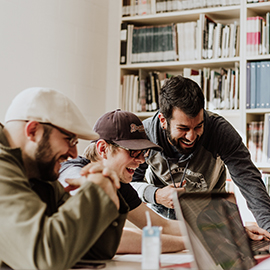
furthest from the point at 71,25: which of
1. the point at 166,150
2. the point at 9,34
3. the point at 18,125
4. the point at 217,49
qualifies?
the point at 18,125

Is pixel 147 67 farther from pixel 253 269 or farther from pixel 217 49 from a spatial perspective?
pixel 253 269

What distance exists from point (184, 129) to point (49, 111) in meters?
0.93

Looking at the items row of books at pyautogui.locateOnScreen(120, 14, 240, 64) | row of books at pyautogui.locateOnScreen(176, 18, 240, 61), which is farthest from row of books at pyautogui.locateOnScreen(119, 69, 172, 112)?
row of books at pyautogui.locateOnScreen(176, 18, 240, 61)

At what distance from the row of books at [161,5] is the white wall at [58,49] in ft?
0.45

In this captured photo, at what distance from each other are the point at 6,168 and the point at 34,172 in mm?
112

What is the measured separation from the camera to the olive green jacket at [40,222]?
0.79 metres

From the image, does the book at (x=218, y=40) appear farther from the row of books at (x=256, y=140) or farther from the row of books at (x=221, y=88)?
the row of books at (x=256, y=140)

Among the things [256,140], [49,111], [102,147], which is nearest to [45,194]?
[49,111]

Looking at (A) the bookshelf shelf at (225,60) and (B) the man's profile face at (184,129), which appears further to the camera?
(A) the bookshelf shelf at (225,60)

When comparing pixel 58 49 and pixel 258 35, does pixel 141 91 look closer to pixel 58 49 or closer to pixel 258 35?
pixel 58 49

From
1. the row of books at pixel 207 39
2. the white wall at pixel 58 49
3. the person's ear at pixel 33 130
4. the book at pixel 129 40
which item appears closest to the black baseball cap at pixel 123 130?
the person's ear at pixel 33 130

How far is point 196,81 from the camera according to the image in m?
3.00

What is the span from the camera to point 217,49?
2953 mm

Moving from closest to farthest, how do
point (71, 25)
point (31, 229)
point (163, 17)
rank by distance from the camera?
point (31, 229) → point (71, 25) → point (163, 17)
